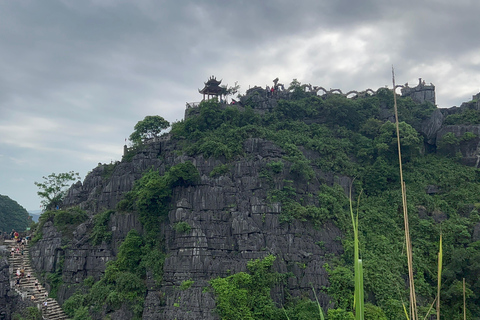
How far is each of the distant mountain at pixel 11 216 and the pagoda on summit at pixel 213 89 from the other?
34.2 metres

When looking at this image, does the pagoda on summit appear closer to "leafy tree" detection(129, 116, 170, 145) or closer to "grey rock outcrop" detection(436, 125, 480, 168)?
"leafy tree" detection(129, 116, 170, 145)

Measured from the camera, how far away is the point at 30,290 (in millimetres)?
30203

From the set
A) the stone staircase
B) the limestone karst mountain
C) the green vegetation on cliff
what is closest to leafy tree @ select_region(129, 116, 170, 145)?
the limestone karst mountain

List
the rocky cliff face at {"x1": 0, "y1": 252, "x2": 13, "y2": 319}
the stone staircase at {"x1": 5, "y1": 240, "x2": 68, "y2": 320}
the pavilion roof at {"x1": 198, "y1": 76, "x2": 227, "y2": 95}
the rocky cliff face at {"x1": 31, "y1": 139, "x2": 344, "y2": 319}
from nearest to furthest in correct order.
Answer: the rocky cliff face at {"x1": 31, "y1": 139, "x2": 344, "y2": 319}
the rocky cliff face at {"x1": 0, "y1": 252, "x2": 13, "y2": 319}
the stone staircase at {"x1": 5, "y1": 240, "x2": 68, "y2": 320}
the pavilion roof at {"x1": 198, "y1": 76, "x2": 227, "y2": 95}

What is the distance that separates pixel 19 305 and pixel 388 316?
26.2 metres

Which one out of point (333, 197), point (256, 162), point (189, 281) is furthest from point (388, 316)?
point (256, 162)

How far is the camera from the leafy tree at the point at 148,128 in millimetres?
41250

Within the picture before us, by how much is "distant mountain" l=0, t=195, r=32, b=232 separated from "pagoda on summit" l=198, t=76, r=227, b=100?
34.2 metres

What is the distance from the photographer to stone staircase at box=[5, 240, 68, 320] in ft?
94.4

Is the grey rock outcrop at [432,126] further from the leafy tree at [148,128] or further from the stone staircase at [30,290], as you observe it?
the stone staircase at [30,290]

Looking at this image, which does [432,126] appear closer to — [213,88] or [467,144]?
[467,144]

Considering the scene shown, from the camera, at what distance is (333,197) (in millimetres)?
31703

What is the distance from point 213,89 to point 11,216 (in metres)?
40.1

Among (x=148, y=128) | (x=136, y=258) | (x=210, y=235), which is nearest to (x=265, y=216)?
(x=210, y=235)
